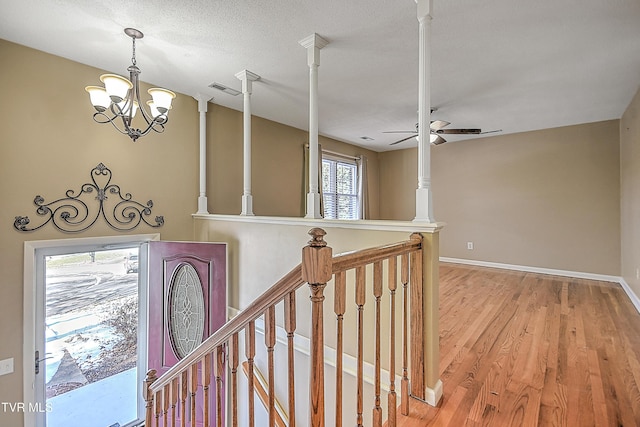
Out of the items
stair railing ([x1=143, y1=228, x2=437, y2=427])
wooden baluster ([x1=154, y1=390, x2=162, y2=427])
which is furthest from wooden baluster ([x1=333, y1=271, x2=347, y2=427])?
wooden baluster ([x1=154, y1=390, x2=162, y2=427])

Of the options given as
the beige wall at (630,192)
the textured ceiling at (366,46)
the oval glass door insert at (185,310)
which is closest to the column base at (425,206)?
the textured ceiling at (366,46)

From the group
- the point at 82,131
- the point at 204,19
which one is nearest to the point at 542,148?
the point at 204,19

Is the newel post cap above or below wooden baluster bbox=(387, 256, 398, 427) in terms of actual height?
above

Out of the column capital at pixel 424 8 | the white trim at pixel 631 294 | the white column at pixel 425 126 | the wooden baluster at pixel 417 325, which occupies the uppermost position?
the column capital at pixel 424 8

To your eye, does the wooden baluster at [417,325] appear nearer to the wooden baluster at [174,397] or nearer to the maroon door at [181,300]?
the wooden baluster at [174,397]

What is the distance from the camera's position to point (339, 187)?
6.42 meters

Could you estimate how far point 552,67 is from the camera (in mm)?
3012

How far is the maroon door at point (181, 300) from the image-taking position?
3.29 metres

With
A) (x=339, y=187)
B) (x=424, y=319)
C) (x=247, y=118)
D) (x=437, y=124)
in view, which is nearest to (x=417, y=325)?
(x=424, y=319)

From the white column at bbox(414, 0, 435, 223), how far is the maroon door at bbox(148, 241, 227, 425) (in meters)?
2.30

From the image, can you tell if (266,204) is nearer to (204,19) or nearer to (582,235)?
(204,19)

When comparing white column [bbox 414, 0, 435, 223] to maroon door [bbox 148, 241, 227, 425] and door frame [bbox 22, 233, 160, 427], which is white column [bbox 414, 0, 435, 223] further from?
door frame [bbox 22, 233, 160, 427]

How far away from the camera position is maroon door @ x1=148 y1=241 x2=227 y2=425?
10.8 feet

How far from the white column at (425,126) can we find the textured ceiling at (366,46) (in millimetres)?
347
